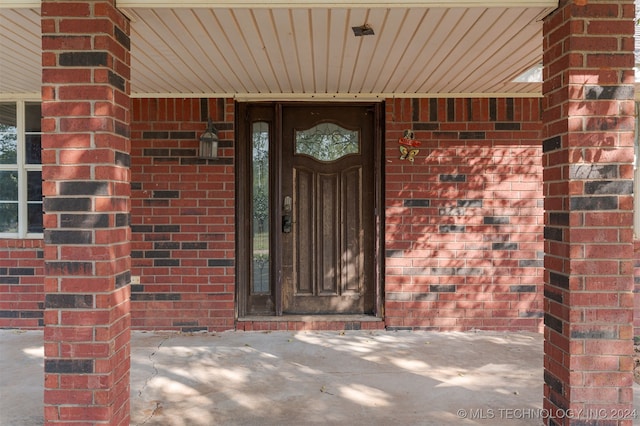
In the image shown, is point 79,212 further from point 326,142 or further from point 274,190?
point 326,142

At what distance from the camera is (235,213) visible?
16.7 ft

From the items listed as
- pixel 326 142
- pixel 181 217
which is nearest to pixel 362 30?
pixel 326 142

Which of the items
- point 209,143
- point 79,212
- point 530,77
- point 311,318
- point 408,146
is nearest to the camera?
point 79,212

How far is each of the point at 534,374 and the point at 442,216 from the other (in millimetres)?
1761

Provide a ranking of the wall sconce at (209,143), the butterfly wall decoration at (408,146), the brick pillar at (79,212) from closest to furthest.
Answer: the brick pillar at (79,212) < the wall sconce at (209,143) < the butterfly wall decoration at (408,146)

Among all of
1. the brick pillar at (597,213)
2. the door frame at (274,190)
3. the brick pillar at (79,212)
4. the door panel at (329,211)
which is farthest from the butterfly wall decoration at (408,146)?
the brick pillar at (79,212)

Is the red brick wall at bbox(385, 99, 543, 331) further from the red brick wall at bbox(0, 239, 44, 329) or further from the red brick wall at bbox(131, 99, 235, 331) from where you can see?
the red brick wall at bbox(0, 239, 44, 329)

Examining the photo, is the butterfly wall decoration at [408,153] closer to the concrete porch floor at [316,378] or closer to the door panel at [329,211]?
the door panel at [329,211]

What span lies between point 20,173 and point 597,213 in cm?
525

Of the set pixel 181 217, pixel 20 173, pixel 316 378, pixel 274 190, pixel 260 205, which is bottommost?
pixel 316 378

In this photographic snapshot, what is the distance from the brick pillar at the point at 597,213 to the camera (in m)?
2.61

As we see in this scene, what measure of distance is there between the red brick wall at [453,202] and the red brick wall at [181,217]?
1677 mm

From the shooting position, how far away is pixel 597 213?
103 inches

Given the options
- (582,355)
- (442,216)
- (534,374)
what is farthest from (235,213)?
(582,355)
